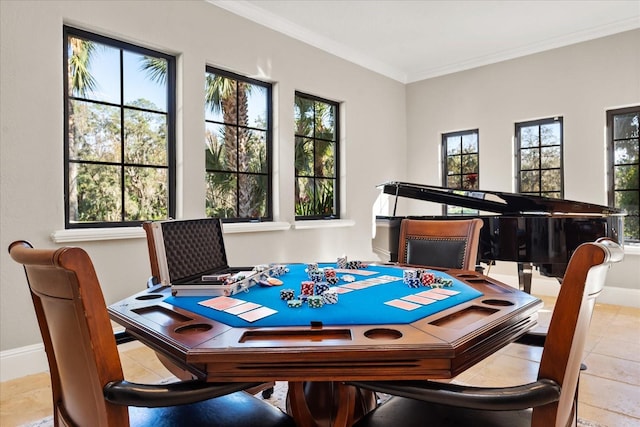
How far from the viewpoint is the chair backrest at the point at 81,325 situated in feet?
2.86

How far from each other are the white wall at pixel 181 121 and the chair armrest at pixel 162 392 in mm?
2266

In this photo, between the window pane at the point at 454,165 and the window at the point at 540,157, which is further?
the window pane at the point at 454,165

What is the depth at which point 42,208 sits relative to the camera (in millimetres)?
2676

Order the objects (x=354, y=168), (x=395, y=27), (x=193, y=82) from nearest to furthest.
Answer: (x=193, y=82), (x=395, y=27), (x=354, y=168)

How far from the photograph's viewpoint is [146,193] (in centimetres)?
329

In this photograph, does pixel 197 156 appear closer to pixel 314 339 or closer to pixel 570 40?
pixel 314 339

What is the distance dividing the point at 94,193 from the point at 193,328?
235 centimetres

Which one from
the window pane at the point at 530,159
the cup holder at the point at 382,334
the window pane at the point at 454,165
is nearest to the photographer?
the cup holder at the point at 382,334

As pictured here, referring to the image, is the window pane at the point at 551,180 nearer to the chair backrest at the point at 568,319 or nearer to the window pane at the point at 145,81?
the window pane at the point at 145,81

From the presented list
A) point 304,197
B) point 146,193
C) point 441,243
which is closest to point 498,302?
point 441,243

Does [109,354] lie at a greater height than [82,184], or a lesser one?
lesser

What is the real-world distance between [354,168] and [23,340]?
3744 mm

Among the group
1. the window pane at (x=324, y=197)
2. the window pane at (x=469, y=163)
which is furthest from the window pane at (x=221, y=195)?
the window pane at (x=469, y=163)

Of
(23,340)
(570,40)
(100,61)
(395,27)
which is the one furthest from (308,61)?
(23,340)
